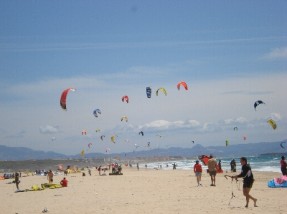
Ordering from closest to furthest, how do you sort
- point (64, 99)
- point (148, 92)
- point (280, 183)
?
point (280, 183) → point (64, 99) → point (148, 92)

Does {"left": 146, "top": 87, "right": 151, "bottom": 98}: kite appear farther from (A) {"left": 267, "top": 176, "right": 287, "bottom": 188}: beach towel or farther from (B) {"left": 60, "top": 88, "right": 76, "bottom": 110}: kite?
(A) {"left": 267, "top": 176, "right": 287, "bottom": 188}: beach towel

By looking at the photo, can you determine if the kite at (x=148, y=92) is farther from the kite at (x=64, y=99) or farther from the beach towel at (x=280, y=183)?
the beach towel at (x=280, y=183)

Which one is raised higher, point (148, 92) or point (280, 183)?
point (148, 92)

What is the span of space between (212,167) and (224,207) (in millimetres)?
7269

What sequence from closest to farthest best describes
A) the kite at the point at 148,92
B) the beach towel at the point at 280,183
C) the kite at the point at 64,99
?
1. the beach towel at the point at 280,183
2. the kite at the point at 64,99
3. the kite at the point at 148,92

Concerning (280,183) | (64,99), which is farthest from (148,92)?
(280,183)

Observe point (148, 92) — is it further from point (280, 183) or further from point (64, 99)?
point (280, 183)

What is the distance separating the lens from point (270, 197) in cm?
1294

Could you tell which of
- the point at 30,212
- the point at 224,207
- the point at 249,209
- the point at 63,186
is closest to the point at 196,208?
the point at 224,207

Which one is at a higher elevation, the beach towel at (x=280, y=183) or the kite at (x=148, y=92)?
the kite at (x=148, y=92)

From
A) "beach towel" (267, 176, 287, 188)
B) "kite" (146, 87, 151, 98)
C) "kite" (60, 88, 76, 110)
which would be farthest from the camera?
"kite" (146, 87, 151, 98)

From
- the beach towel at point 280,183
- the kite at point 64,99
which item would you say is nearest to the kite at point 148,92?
the kite at point 64,99

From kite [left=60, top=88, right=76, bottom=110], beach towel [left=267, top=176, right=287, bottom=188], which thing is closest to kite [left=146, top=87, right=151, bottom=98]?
kite [left=60, top=88, right=76, bottom=110]

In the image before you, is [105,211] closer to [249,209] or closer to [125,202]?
[125,202]
